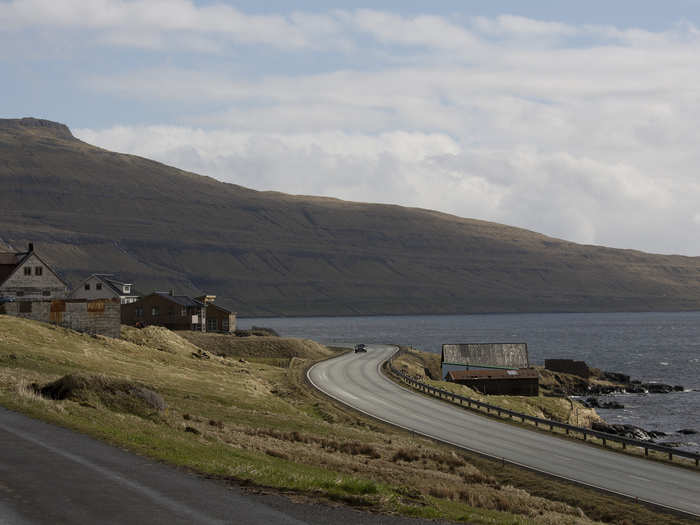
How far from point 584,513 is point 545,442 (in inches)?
814

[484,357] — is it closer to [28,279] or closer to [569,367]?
[569,367]

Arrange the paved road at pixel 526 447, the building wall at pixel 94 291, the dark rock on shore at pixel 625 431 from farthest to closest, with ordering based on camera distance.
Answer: the building wall at pixel 94 291 < the dark rock on shore at pixel 625 431 < the paved road at pixel 526 447

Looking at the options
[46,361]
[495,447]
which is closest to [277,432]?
[495,447]

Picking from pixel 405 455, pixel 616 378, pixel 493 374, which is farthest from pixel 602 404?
pixel 405 455

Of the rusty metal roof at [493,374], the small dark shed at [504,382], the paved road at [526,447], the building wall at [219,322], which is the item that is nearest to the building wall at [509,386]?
the small dark shed at [504,382]

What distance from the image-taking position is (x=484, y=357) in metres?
110

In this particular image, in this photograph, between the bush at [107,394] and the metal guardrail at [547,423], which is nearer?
the bush at [107,394]

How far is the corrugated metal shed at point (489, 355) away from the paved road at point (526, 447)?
26380 mm

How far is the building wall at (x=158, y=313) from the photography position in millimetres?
141500

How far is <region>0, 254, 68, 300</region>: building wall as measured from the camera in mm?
105750

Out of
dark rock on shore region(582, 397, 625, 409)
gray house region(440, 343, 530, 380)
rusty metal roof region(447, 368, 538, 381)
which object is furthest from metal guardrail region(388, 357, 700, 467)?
dark rock on shore region(582, 397, 625, 409)

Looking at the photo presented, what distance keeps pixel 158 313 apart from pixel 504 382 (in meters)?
64.7

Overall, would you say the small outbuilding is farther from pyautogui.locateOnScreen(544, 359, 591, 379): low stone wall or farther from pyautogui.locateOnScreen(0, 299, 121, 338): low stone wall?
pyautogui.locateOnScreen(544, 359, 591, 379): low stone wall

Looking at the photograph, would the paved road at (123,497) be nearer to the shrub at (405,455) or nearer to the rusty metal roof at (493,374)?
the shrub at (405,455)
